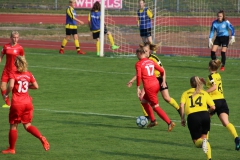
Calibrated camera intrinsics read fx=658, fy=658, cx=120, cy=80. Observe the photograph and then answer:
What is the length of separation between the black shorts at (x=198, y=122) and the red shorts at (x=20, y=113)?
288 centimetres

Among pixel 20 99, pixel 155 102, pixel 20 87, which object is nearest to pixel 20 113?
pixel 20 99

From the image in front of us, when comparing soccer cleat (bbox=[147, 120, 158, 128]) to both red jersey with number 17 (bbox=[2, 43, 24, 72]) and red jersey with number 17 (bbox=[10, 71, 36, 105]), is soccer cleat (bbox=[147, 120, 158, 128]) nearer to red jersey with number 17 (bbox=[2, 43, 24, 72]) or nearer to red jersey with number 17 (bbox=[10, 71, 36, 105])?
red jersey with number 17 (bbox=[2, 43, 24, 72])

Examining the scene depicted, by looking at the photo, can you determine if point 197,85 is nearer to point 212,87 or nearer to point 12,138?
point 212,87

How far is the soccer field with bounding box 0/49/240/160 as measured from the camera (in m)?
12.3

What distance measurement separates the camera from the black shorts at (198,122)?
460 inches

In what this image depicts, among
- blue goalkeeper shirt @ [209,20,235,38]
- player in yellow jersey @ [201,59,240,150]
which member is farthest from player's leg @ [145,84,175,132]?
blue goalkeeper shirt @ [209,20,235,38]

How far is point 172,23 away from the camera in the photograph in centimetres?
3434

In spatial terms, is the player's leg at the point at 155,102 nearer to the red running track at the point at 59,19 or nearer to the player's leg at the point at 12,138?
the player's leg at the point at 12,138

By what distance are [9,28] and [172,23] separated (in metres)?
11.6

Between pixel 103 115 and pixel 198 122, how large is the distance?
16.1 ft

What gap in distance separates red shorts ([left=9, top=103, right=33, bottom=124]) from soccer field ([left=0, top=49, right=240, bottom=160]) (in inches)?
26.0

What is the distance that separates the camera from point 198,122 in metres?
11.7

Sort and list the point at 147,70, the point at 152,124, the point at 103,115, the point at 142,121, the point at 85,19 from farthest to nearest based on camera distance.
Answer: the point at 85,19
the point at 103,115
the point at 152,124
the point at 142,121
the point at 147,70

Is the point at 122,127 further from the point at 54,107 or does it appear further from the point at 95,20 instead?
the point at 95,20
